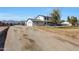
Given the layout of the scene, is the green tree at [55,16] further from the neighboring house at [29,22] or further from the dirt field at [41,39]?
the neighboring house at [29,22]

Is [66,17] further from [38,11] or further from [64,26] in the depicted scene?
[38,11]

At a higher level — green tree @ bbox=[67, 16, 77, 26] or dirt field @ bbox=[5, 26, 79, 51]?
green tree @ bbox=[67, 16, 77, 26]

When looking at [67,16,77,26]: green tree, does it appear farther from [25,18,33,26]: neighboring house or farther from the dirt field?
[25,18,33,26]: neighboring house

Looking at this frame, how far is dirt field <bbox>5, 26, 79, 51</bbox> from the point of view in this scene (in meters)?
1.68

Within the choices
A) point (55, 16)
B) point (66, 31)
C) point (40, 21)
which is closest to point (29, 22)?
point (40, 21)

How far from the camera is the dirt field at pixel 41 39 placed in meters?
1.68

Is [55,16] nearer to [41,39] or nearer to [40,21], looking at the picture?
[40,21]

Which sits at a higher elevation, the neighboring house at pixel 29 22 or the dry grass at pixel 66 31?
the neighboring house at pixel 29 22

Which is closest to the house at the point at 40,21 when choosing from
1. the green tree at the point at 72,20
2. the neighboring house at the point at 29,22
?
the neighboring house at the point at 29,22

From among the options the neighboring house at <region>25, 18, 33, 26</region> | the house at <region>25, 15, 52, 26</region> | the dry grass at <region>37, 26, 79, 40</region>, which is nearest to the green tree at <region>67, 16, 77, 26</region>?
the dry grass at <region>37, 26, 79, 40</region>
